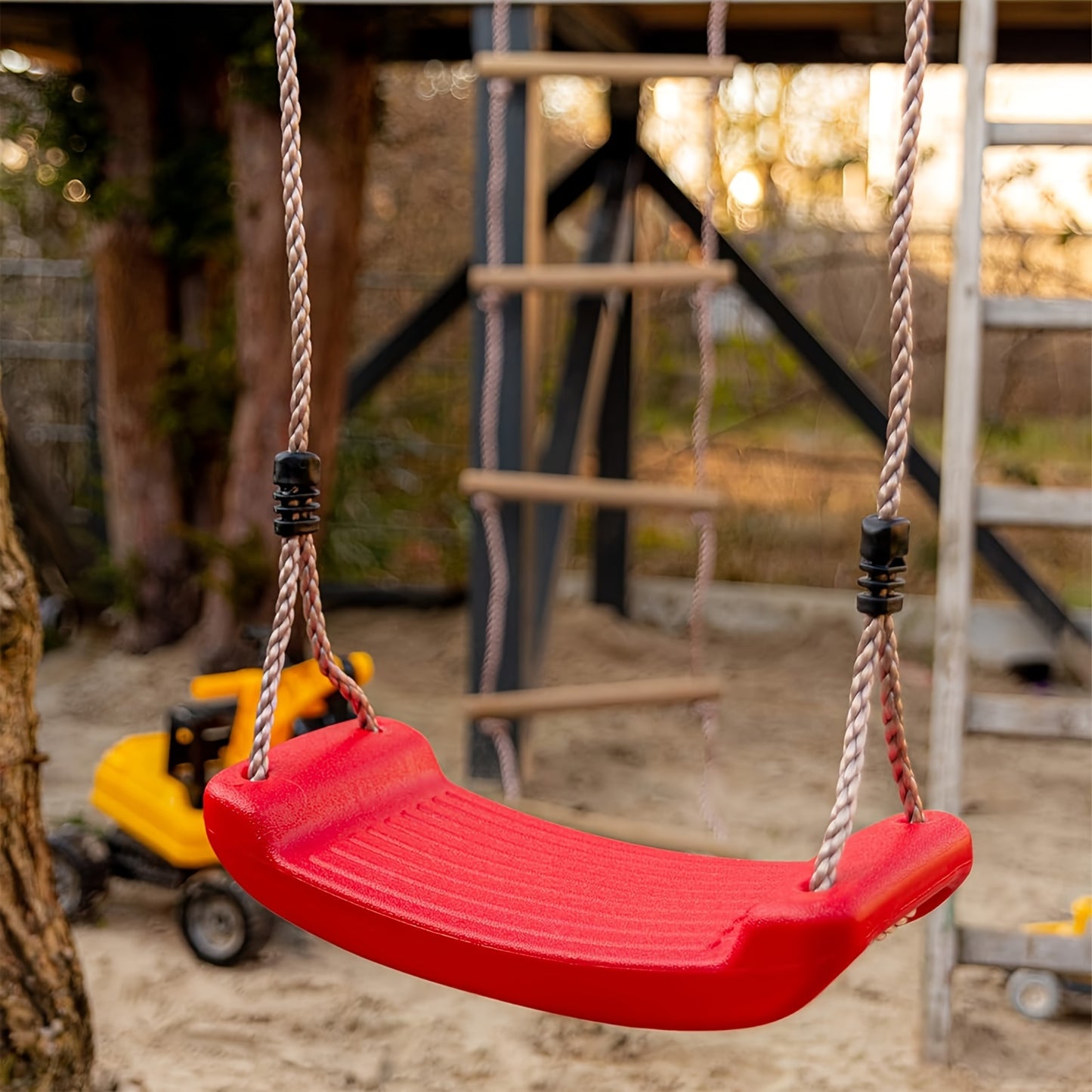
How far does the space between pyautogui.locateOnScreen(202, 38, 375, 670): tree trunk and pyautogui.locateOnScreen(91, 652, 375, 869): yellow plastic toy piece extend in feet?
3.88

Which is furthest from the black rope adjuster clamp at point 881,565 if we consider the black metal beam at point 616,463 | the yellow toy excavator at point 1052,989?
the black metal beam at point 616,463

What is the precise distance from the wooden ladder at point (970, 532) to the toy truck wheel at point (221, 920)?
1.29m

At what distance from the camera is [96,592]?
18.4 feet

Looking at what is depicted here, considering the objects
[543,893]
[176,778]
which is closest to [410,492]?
[176,778]

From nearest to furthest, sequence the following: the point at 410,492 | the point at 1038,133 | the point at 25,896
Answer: the point at 25,896 → the point at 1038,133 → the point at 410,492

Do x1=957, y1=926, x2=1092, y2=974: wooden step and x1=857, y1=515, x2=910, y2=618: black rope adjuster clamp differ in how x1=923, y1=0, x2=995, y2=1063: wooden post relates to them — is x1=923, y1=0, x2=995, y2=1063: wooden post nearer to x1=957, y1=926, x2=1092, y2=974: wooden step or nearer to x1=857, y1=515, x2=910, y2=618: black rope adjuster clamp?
x1=957, y1=926, x2=1092, y2=974: wooden step

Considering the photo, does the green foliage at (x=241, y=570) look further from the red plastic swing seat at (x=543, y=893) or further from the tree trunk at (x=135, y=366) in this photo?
the red plastic swing seat at (x=543, y=893)

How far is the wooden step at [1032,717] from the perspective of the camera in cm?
230

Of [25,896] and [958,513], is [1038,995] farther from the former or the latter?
[25,896]

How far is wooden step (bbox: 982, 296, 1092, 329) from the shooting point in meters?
2.26

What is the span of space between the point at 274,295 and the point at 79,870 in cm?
225

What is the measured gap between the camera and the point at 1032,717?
7.63ft

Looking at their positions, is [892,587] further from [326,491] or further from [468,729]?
[326,491]

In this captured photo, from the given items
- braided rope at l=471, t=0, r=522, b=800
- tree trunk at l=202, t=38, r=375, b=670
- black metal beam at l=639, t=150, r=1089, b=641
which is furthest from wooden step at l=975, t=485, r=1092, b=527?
tree trunk at l=202, t=38, r=375, b=670
